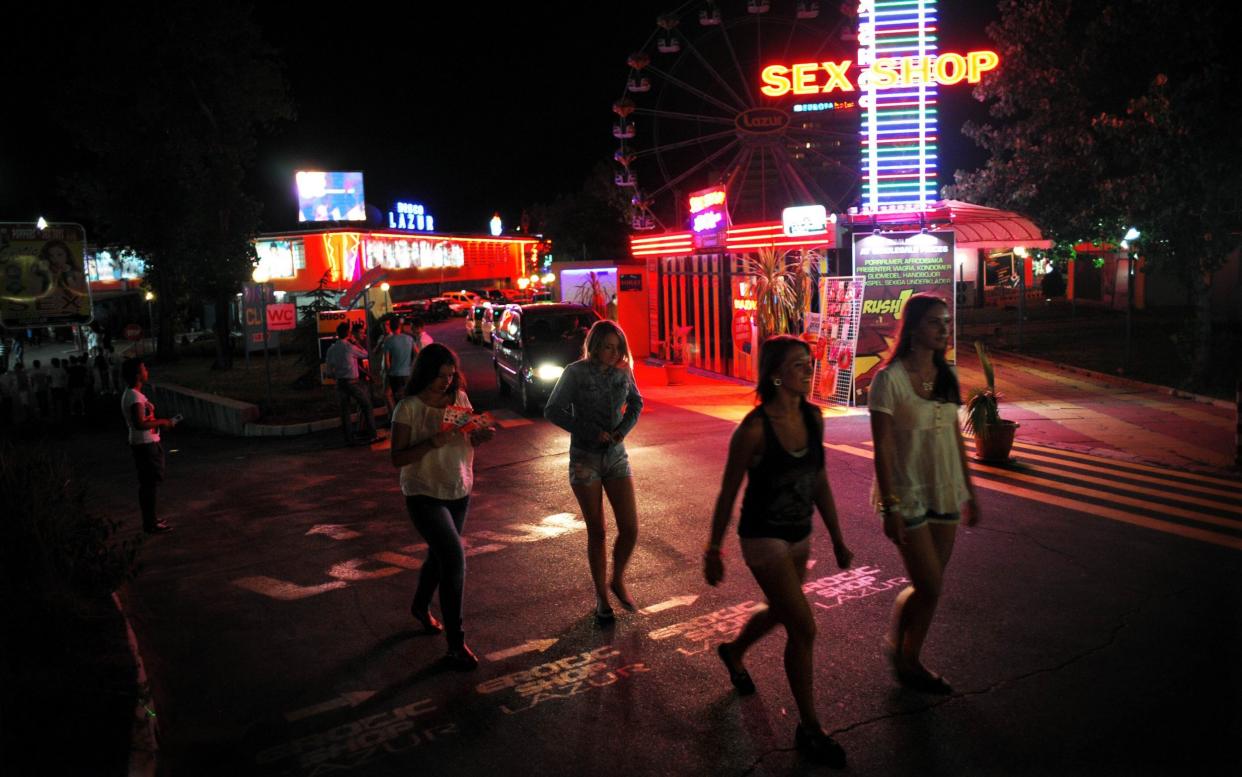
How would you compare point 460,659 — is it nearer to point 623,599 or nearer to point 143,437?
point 623,599

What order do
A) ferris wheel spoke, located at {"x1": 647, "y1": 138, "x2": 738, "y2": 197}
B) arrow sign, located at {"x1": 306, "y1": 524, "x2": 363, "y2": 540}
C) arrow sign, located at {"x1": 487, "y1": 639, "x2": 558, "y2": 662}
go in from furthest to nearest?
ferris wheel spoke, located at {"x1": 647, "y1": 138, "x2": 738, "y2": 197}, arrow sign, located at {"x1": 306, "y1": 524, "x2": 363, "y2": 540}, arrow sign, located at {"x1": 487, "y1": 639, "x2": 558, "y2": 662}

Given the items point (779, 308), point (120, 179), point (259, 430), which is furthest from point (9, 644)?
point (120, 179)

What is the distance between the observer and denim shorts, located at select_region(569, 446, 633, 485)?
6.01 meters

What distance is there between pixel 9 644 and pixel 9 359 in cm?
3515

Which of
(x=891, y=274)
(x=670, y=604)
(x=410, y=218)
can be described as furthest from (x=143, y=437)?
(x=410, y=218)

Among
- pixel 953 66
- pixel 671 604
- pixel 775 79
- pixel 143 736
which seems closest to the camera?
pixel 143 736

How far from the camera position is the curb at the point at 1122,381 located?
1528 centimetres

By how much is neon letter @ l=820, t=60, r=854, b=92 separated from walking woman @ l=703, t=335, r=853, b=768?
21.6 m

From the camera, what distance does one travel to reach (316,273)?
173ft

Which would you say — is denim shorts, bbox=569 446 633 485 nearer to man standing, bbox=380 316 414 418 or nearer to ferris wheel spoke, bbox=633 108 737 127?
man standing, bbox=380 316 414 418

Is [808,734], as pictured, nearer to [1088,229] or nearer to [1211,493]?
[1211,493]

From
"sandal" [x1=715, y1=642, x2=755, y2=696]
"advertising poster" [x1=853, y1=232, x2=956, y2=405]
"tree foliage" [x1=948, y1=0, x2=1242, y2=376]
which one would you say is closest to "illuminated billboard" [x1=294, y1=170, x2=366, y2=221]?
"tree foliage" [x1=948, y1=0, x2=1242, y2=376]

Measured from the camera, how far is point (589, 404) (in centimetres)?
598

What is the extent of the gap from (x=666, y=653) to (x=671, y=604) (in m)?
0.87
